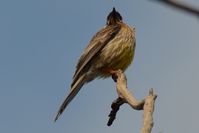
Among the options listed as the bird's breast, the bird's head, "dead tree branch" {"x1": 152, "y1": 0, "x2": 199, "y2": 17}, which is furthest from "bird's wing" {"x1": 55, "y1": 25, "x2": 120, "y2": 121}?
"dead tree branch" {"x1": 152, "y1": 0, "x2": 199, "y2": 17}

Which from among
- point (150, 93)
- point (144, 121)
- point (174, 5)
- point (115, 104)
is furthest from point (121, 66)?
point (174, 5)

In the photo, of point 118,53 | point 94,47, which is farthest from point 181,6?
point 94,47

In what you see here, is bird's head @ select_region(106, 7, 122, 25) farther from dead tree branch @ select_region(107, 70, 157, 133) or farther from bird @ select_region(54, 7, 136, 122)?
dead tree branch @ select_region(107, 70, 157, 133)

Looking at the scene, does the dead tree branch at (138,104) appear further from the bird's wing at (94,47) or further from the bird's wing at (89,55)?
the bird's wing at (94,47)

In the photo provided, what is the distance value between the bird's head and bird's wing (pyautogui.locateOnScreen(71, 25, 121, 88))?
39 cm

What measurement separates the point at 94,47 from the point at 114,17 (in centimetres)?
162

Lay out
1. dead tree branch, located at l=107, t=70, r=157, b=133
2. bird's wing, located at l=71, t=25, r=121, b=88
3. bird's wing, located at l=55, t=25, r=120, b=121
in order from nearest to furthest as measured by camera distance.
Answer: dead tree branch, located at l=107, t=70, r=157, b=133 < bird's wing, located at l=55, t=25, r=120, b=121 < bird's wing, located at l=71, t=25, r=121, b=88

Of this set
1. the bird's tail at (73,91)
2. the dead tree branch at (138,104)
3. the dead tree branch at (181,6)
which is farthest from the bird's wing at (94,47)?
the dead tree branch at (181,6)

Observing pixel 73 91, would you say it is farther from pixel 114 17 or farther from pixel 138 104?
pixel 138 104

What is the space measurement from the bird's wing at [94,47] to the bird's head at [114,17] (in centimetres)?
39

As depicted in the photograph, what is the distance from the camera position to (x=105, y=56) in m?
11.2

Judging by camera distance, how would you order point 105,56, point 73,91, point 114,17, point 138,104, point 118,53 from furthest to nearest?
point 114,17, point 105,56, point 118,53, point 73,91, point 138,104

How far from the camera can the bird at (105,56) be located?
10789 mm

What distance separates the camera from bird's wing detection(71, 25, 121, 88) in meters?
11.2
